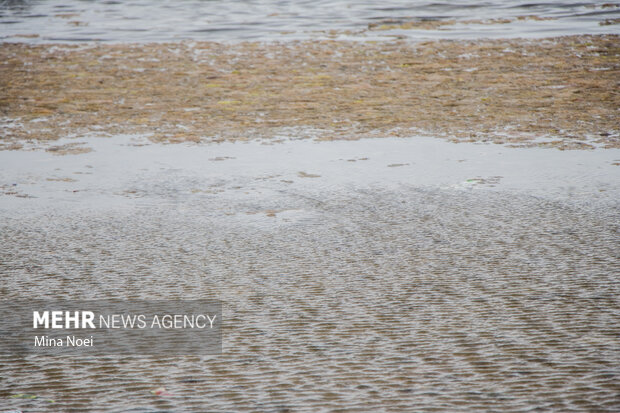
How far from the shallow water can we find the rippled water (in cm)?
444

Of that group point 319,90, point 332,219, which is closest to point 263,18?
point 319,90

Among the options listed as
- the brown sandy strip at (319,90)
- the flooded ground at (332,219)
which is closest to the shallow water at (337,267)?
A: the flooded ground at (332,219)

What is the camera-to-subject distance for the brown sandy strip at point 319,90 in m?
4.66

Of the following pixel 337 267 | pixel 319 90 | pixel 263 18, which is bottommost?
pixel 337 267

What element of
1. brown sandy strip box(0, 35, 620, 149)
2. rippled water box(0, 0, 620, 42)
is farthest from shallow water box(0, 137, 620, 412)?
rippled water box(0, 0, 620, 42)

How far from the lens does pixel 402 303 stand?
7.00 feet

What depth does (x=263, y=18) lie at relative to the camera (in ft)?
30.9

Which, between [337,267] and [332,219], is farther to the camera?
[332,219]

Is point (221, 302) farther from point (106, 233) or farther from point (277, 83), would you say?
point (277, 83)

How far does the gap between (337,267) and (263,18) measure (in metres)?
7.50

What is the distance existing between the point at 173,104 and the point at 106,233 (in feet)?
9.10

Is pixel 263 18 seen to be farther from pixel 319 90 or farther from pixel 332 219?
pixel 332 219

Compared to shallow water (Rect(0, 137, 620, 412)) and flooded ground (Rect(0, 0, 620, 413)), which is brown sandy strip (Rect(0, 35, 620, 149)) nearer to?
flooded ground (Rect(0, 0, 620, 413))

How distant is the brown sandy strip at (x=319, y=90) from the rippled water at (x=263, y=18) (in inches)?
23.5
